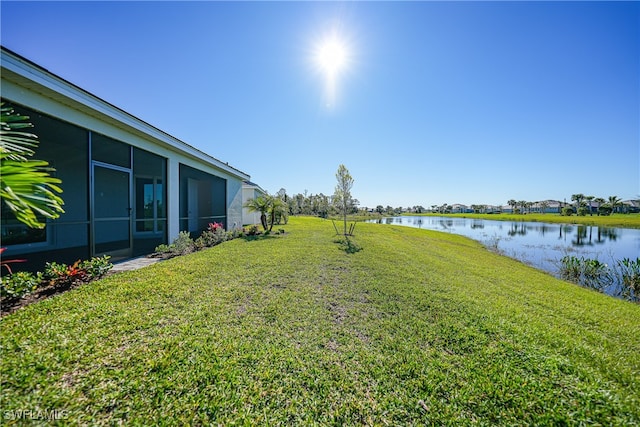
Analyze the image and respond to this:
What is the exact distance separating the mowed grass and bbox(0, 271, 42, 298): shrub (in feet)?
1.36

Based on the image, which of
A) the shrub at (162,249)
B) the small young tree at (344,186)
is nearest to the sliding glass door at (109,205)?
the shrub at (162,249)

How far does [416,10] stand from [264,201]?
1031 centimetres

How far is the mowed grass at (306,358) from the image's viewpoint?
1855 mm

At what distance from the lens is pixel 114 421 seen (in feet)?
5.35

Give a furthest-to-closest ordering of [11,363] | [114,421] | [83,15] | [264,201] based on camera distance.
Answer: [264,201] < [83,15] < [11,363] < [114,421]

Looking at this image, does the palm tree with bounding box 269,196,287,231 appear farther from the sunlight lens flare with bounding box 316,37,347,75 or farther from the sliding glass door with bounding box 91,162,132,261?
the sunlight lens flare with bounding box 316,37,347,75

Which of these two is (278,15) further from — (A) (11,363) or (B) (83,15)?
(A) (11,363)

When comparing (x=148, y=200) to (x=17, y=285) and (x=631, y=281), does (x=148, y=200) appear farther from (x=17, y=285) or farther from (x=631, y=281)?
(x=631, y=281)

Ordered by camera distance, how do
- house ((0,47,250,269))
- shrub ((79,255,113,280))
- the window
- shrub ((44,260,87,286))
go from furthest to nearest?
the window, shrub ((79,255,113,280)), house ((0,47,250,269)), shrub ((44,260,87,286))

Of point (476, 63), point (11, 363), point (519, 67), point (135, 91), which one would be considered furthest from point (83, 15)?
point (519, 67)

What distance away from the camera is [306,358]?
2492mm

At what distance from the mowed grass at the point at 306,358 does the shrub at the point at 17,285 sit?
41 centimetres

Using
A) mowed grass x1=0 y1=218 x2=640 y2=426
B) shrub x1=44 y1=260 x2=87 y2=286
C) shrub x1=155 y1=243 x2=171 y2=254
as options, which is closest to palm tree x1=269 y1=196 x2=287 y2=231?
shrub x1=155 y1=243 x2=171 y2=254

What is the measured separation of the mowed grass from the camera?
6.09 feet
